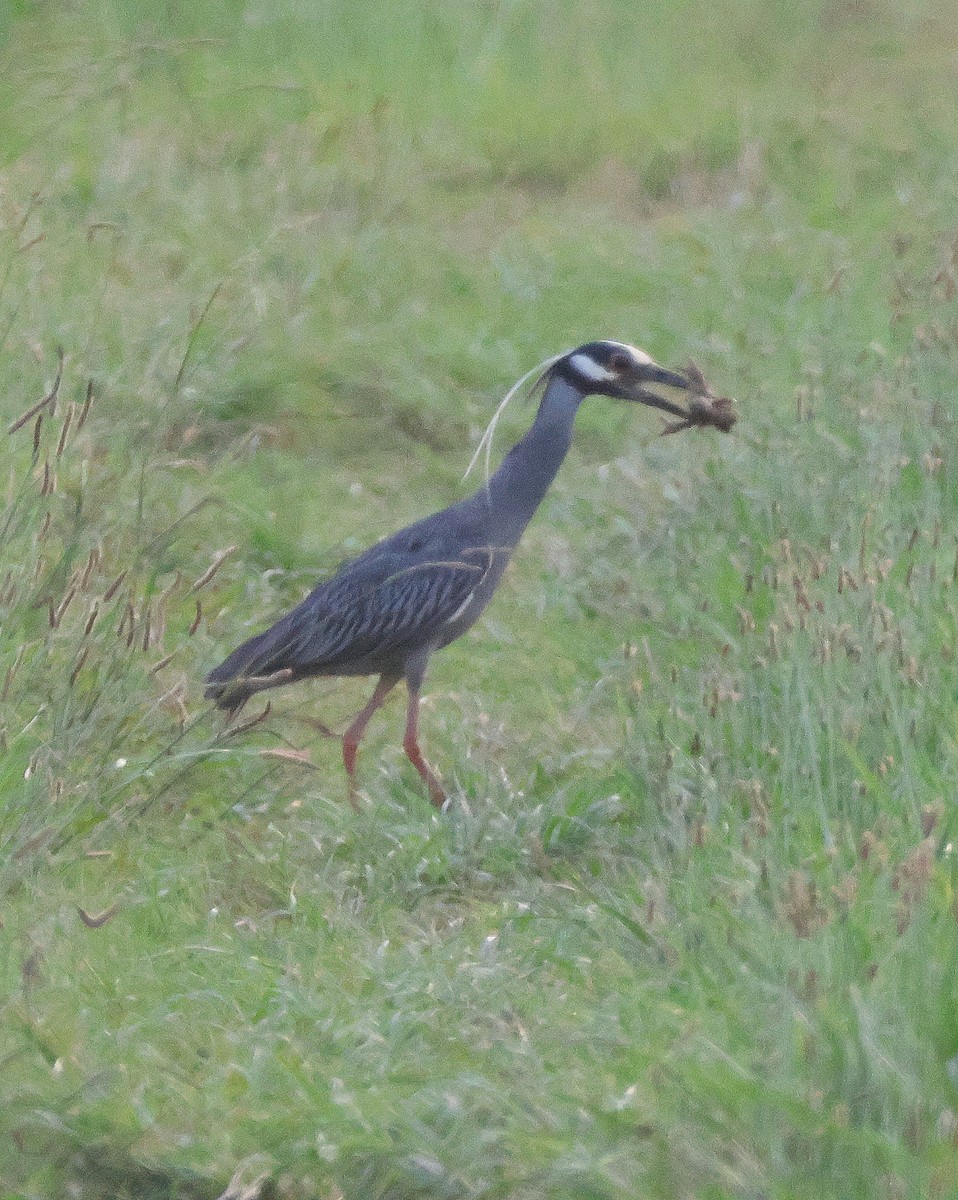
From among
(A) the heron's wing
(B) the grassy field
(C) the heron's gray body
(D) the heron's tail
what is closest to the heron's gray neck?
(C) the heron's gray body

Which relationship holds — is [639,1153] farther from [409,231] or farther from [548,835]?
[409,231]

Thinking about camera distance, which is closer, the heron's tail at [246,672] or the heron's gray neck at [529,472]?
the heron's tail at [246,672]

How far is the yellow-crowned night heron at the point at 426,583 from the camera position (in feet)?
16.9

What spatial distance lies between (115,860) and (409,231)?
203 inches

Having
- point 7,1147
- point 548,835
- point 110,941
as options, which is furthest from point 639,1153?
point 548,835

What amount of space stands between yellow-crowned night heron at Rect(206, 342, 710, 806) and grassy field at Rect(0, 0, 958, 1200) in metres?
0.22

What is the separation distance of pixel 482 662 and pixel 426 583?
72 centimetres

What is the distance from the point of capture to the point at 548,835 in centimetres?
455

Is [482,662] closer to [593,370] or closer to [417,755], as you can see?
[417,755]

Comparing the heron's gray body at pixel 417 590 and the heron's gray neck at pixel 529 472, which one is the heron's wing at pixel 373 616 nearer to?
the heron's gray body at pixel 417 590

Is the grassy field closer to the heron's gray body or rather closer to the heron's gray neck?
the heron's gray body

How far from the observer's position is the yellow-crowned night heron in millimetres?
5145

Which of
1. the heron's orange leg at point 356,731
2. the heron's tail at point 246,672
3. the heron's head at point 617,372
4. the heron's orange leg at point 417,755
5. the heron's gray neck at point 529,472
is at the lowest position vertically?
the heron's orange leg at point 356,731

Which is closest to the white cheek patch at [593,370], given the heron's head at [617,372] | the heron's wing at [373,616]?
the heron's head at [617,372]
